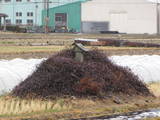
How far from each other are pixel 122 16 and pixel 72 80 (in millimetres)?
87130

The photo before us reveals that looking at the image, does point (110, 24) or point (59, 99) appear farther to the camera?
point (110, 24)

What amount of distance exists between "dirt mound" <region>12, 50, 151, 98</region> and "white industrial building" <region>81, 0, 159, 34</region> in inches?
3360

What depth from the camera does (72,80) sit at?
1334 centimetres

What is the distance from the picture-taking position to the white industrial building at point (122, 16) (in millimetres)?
98750

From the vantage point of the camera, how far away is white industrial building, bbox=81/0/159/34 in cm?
9875

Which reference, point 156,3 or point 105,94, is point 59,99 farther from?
point 156,3

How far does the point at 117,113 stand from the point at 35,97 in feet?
7.75

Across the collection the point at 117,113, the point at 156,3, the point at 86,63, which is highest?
the point at 156,3

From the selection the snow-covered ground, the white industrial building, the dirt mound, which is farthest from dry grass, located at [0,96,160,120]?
the white industrial building

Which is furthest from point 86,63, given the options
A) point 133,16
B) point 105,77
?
point 133,16

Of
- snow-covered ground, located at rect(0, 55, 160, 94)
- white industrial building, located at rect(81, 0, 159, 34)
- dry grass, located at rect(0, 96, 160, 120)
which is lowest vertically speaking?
dry grass, located at rect(0, 96, 160, 120)

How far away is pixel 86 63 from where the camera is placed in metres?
14.0

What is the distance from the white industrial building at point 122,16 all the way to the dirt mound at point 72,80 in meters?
85.4

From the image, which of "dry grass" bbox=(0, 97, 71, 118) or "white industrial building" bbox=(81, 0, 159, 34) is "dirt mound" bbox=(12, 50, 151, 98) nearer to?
"dry grass" bbox=(0, 97, 71, 118)
